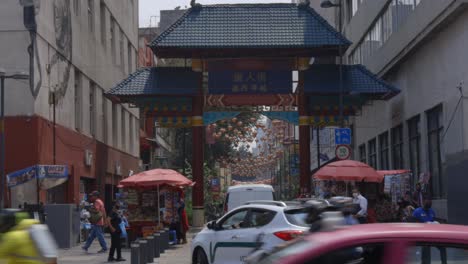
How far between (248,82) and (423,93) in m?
7.20

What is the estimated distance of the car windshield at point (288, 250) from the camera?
5328mm

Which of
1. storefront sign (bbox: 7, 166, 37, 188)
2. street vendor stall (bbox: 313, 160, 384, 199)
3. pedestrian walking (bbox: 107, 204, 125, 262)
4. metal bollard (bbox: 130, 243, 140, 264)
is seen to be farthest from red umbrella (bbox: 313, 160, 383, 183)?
storefront sign (bbox: 7, 166, 37, 188)

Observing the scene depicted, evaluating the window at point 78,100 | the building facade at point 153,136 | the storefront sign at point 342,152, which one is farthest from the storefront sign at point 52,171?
the building facade at point 153,136

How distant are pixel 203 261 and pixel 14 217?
8095 mm

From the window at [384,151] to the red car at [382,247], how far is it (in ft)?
107

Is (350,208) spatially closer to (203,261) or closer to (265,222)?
(265,222)

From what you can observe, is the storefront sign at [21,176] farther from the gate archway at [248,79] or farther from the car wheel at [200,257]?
the car wheel at [200,257]

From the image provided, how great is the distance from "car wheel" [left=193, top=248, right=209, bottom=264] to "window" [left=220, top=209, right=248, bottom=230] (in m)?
0.85

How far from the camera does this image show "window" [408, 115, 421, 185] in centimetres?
3030

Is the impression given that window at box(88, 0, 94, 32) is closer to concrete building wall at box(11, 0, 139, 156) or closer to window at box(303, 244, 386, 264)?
concrete building wall at box(11, 0, 139, 156)

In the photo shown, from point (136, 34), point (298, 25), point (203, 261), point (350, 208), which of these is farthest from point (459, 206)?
point (136, 34)

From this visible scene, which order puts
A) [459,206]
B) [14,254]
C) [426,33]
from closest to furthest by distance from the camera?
[14,254], [459,206], [426,33]

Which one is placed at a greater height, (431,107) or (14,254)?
(431,107)

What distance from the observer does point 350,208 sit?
22.4 ft
